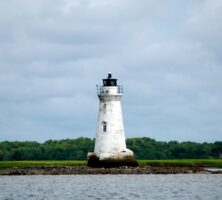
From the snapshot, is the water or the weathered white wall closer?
the water

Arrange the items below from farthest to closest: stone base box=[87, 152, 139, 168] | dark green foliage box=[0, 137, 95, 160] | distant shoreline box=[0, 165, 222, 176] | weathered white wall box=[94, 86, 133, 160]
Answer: dark green foliage box=[0, 137, 95, 160]
stone base box=[87, 152, 139, 168]
weathered white wall box=[94, 86, 133, 160]
distant shoreline box=[0, 165, 222, 176]

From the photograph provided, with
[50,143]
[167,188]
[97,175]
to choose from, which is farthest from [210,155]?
[167,188]

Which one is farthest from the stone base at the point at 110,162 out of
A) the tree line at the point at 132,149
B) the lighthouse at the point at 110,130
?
the tree line at the point at 132,149

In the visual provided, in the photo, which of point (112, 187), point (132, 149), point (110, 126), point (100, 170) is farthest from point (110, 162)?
point (132, 149)

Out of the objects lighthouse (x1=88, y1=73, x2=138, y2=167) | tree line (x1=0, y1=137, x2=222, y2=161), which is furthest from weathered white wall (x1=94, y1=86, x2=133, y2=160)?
tree line (x1=0, y1=137, x2=222, y2=161)

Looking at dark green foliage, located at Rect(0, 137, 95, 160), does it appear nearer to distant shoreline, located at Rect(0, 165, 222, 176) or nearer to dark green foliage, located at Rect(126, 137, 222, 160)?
dark green foliage, located at Rect(126, 137, 222, 160)

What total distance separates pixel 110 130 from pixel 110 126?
31 cm

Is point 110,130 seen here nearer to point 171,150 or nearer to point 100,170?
point 100,170

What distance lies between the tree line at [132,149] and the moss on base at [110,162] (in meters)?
25.7

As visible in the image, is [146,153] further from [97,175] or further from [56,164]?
[97,175]

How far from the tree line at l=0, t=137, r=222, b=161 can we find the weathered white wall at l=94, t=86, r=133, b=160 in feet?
89.1

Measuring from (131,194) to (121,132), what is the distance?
67.4 feet

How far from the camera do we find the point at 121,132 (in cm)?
8000

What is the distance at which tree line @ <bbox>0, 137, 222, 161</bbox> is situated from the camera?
4232 inches
